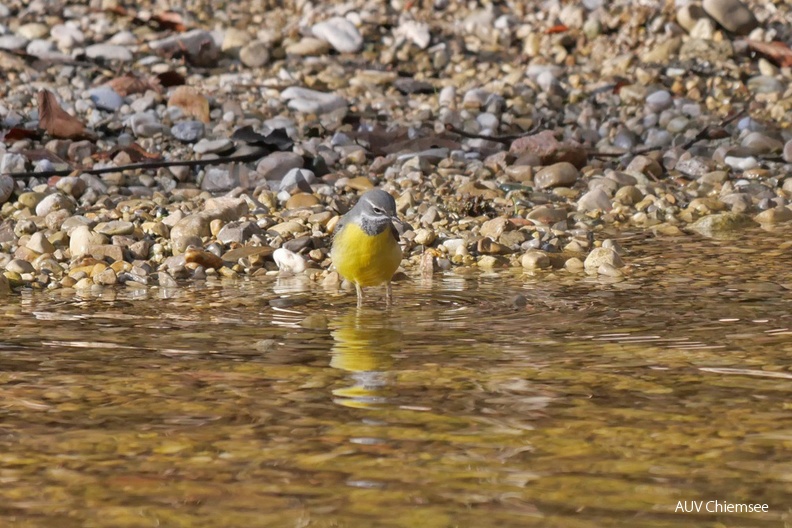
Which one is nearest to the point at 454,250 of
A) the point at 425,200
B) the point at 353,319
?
the point at 425,200

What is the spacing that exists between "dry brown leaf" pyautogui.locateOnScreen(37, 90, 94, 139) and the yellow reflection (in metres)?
4.55

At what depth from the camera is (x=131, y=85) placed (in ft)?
37.3

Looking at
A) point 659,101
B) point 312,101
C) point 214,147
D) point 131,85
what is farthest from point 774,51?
point 131,85

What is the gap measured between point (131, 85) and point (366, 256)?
18.8ft

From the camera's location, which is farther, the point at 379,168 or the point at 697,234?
the point at 379,168

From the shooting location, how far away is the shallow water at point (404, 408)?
349cm

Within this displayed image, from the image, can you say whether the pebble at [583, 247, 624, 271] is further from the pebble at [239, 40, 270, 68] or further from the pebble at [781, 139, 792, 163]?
the pebble at [239, 40, 270, 68]

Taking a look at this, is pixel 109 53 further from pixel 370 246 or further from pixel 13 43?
pixel 370 246

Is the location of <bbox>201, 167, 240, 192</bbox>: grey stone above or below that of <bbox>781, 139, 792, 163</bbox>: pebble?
below

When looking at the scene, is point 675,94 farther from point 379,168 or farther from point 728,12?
point 379,168

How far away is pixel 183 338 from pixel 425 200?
12.5 feet

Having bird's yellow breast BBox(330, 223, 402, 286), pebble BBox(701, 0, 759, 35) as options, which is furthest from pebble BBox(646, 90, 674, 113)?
bird's yellow breast BBox(330, 223, 402, 286)

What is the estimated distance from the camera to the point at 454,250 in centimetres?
804

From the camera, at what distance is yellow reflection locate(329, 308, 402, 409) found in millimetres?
4617
